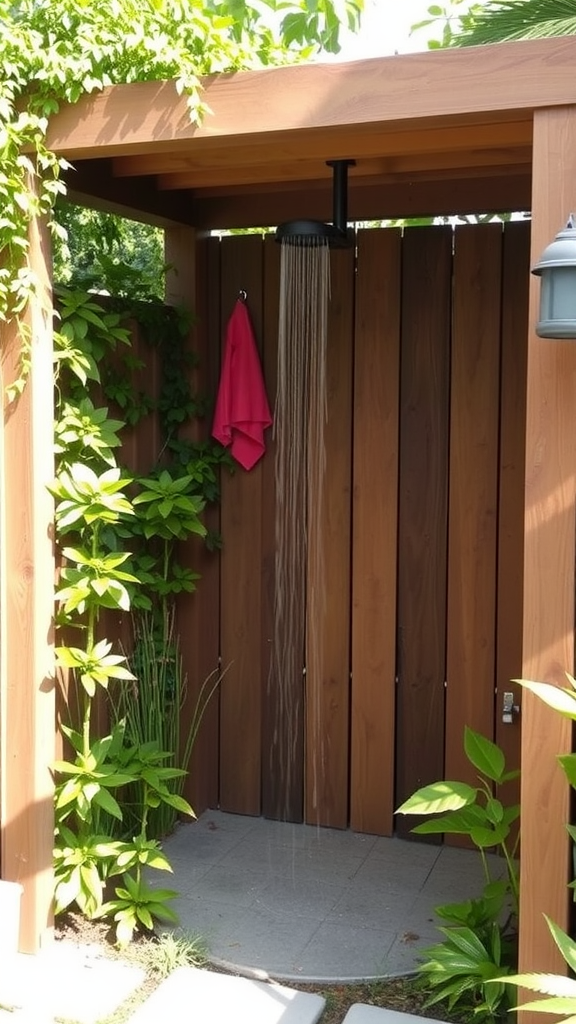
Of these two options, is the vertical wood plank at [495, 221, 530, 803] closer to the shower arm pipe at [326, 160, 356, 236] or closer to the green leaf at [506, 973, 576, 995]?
the shower arm pipe at [326, 160, 356, 236]

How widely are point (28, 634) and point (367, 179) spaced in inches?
79.0

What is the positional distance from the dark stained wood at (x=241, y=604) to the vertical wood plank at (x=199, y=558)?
0.13 feet

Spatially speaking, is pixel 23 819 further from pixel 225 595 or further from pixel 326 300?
pixel 326 300

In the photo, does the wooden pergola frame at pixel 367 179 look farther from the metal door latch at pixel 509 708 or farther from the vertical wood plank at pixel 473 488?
the metal door latch at pixel 509 708

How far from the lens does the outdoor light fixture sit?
85.2 inches

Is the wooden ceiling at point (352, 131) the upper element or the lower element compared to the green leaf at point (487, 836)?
upper

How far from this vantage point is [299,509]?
4.02 m

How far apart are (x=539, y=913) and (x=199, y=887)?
145 cm

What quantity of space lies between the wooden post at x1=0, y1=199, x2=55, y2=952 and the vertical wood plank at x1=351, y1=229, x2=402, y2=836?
1.30 m

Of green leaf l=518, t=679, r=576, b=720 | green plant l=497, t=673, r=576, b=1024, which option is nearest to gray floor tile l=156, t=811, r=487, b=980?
green plant l=497, t=673, r=576, b=1024

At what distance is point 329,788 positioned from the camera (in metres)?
4.04

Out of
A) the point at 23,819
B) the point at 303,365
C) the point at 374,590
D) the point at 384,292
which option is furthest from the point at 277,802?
the point at 384,292

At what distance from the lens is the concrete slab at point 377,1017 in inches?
104

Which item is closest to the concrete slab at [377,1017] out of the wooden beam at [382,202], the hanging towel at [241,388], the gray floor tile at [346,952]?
the gray floor tile at [346,952]
